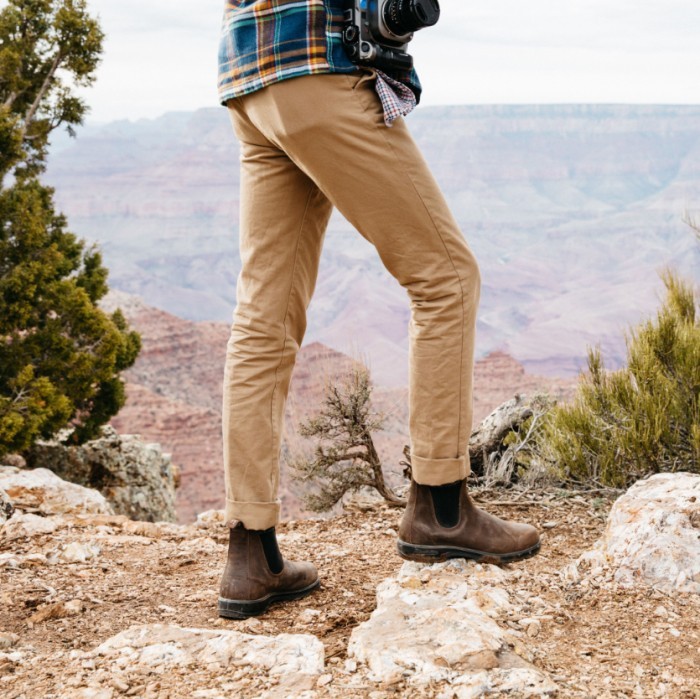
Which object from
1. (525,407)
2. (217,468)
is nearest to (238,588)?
(525,407)

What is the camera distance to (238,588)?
2.09 m

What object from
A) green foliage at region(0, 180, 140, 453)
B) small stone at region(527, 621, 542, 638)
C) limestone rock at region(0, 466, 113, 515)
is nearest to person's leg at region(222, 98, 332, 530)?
small stone at region(527, 621, 542, 638)

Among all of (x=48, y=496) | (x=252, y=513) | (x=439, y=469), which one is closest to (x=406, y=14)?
(x=439, y=469)

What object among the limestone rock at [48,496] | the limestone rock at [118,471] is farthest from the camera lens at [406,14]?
the limestone rock at [118,471]

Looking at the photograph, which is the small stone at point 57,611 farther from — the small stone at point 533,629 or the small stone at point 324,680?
the small stone at point 533,629

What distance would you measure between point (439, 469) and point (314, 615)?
475 millimetres

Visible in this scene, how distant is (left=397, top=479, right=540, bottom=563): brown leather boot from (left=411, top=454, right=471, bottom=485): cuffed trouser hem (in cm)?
3

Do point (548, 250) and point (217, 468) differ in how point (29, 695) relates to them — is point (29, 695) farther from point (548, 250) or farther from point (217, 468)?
point (548, 250)

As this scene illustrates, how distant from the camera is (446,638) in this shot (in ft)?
5.84

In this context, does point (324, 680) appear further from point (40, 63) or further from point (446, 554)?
point (40, 63)

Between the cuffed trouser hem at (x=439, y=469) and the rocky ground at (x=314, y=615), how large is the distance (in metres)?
0.27

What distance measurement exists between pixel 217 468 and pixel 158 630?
39.0 metres

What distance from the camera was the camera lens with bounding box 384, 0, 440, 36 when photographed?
5.70 feet

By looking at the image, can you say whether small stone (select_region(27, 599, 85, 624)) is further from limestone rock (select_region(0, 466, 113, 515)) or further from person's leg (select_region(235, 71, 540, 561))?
limestone rock (select_region(0, 466, 113, 515))
